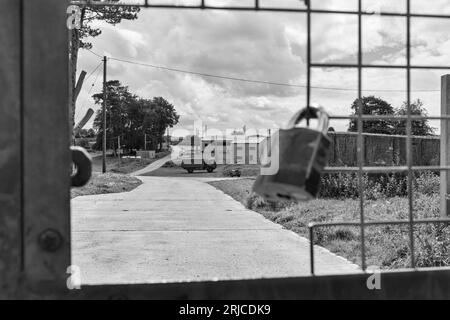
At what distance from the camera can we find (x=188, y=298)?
67.1 inches

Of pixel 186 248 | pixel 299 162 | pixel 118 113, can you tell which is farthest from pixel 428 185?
pixel 118 113

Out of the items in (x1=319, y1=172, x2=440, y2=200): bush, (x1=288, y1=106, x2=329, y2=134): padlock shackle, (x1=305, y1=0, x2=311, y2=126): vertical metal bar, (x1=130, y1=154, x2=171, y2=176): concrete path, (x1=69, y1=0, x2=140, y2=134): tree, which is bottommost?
(x1=130, y1=154, x2=171, y2=176): concrete path

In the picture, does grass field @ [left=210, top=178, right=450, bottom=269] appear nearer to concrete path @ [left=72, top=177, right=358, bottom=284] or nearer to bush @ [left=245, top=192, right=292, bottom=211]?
bush @ [left=245, top=192, right=292, bottom=211]

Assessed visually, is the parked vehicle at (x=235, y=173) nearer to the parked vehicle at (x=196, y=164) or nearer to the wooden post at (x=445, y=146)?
the parked vehicle at (x=196, y=164)

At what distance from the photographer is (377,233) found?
20.6 feet

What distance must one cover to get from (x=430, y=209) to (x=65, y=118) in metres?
6.20

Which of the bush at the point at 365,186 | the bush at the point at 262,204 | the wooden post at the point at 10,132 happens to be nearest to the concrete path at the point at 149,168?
the bush at the point at 262,204

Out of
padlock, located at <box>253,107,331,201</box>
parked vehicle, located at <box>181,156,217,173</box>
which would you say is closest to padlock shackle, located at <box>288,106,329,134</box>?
padlock, located at <box>253,107,331,201</box>

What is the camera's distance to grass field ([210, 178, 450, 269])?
15.6ft

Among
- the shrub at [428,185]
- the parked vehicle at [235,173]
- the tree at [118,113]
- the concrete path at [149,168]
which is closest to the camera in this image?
the shrub at [428,185]

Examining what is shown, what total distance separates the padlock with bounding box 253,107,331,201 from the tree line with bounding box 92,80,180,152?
63473 mm

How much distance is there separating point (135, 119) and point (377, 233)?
6639 cm

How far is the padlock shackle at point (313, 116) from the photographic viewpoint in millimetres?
1814
